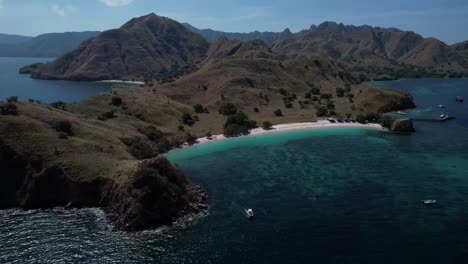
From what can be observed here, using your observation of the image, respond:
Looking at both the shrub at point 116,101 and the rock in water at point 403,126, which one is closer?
the rock in water at point 403,126

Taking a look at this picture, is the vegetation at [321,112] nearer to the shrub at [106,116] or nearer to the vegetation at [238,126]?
the vegetation at [238,126]

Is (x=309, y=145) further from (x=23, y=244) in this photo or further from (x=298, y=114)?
(x=23, y=244)

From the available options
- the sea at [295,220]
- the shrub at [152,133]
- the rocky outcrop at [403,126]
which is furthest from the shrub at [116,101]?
the rocky outcrop at [403,126]

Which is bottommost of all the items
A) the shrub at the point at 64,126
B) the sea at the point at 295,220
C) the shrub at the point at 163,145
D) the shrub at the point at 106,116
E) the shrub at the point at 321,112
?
the sea at the point at 295,220

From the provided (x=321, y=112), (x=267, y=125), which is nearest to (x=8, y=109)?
(x=267, y=125)

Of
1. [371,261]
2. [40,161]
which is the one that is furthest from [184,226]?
[40,161]

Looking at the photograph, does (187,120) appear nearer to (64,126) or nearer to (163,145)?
(163,145)
